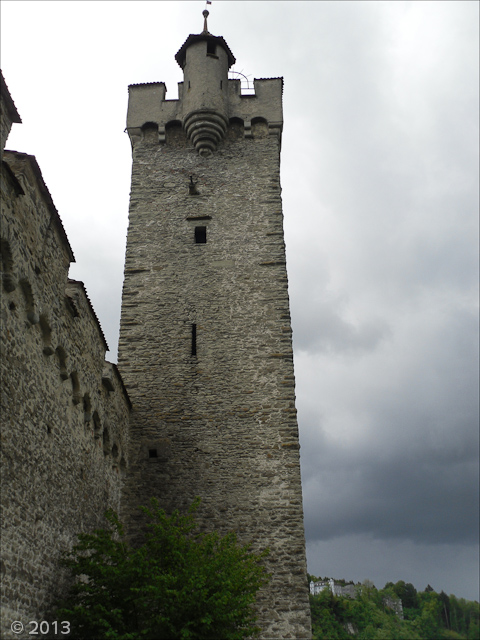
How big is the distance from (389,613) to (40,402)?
56.1 m

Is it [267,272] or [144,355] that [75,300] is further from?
[267,272]

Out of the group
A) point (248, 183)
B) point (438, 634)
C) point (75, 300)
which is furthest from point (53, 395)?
point (438, 634)

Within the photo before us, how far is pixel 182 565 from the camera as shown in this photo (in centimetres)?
714

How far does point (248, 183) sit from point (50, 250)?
795 centimetres

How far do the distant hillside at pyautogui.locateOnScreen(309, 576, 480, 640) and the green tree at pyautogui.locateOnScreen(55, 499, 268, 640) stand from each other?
34.8 m

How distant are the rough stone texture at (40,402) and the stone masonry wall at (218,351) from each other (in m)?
2.52

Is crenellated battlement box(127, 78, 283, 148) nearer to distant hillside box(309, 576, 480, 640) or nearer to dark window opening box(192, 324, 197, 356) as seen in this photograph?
dark window opening box(192, 324, 197, 356)

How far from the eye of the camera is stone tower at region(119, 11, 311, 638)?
1045 centimetres

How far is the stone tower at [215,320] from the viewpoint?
1045 cm

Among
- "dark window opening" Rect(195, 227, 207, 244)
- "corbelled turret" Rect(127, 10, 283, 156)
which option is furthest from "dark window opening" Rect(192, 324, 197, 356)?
"corbelled turret" Rect(127, 10, 283, 156)

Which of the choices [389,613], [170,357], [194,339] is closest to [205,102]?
[194,339]

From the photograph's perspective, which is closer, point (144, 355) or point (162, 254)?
point (144, 355)

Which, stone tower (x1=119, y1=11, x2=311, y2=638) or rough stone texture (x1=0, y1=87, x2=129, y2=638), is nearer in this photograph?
rough stone texture (x1=0, y1=87, x2=129, y2=638)

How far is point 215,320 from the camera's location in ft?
40.8
